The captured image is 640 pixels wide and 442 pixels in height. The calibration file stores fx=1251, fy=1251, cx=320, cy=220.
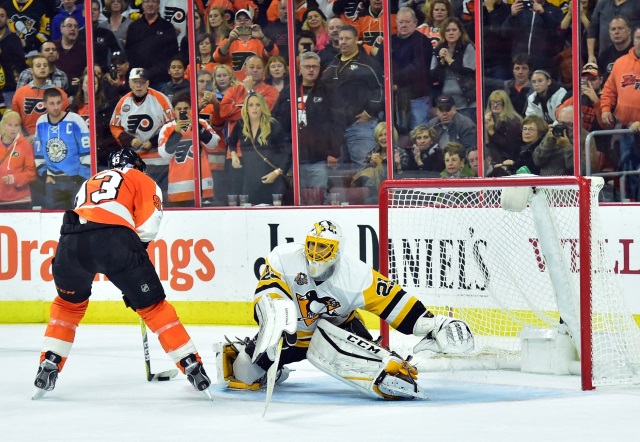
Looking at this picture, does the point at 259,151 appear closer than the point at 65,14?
Yes

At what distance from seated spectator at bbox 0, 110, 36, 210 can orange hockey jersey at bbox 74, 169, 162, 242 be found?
4290mm

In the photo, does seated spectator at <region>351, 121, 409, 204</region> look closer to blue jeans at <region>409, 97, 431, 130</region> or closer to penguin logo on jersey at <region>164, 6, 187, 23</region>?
blue jeans at <region>409, 97, 431, 130</region>

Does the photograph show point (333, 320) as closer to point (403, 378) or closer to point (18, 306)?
point (403, 378)

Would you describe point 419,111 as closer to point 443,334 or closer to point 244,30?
point 244,30

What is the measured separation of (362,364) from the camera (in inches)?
203

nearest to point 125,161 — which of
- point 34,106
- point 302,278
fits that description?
point 302,278

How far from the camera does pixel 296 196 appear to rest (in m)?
8.96

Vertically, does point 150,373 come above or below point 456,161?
below

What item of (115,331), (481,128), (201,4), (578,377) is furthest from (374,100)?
(578,377)

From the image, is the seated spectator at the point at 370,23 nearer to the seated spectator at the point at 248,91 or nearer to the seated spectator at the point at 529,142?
the seated spectator at the point at 248,91

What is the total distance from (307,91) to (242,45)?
63 cm

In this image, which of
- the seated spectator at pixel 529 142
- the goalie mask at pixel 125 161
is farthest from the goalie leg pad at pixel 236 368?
the seated spectator at pixel 529 142

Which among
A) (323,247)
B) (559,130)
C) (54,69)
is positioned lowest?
(323,247)

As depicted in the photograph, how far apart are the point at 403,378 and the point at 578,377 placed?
1046 mm
